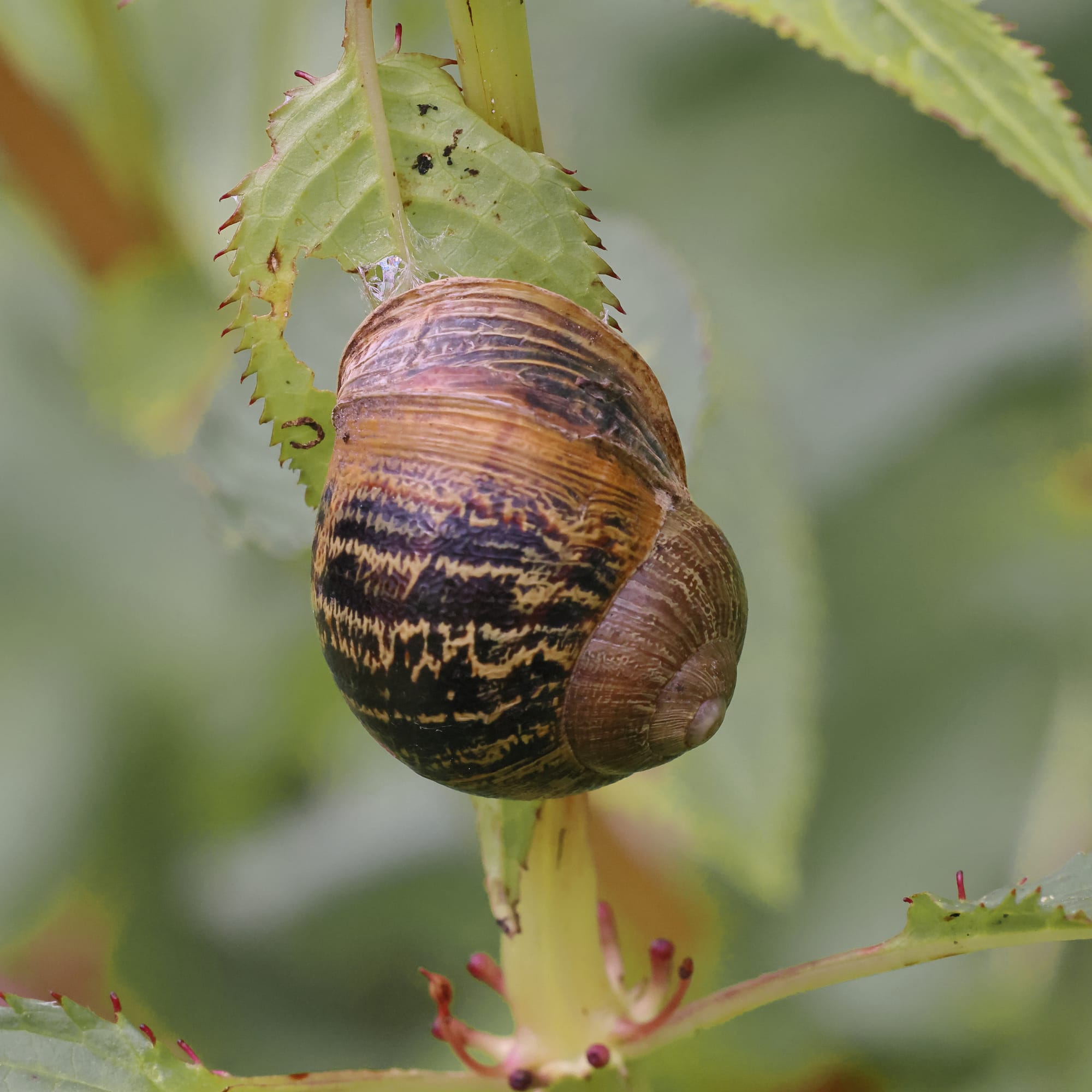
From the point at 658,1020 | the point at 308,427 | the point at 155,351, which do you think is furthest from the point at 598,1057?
the point at 155,351

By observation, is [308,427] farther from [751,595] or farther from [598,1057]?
[751,595]

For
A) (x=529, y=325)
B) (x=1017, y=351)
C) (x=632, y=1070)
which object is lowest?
(x=632, y=1070)

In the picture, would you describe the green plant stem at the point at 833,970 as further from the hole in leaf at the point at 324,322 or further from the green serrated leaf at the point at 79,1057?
the hole in leaf at the point at 324,322

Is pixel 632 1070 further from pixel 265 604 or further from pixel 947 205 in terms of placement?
pixel 947 205

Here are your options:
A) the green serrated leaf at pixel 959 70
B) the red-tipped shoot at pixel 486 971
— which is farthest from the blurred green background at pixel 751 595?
the green serrated leaf at pixel 959 70

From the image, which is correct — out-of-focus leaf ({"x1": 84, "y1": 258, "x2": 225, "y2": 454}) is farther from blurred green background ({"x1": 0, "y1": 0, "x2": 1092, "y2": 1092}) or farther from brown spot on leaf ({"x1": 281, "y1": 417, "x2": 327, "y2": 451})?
brown spot on leaf ({"x1": 281, "y1": 417, "x2": 327, "y2": 451})

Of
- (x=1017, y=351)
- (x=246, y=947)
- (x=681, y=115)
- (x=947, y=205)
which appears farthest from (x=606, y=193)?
(x=246, y=947)
